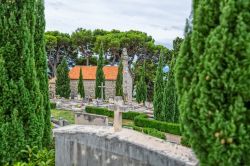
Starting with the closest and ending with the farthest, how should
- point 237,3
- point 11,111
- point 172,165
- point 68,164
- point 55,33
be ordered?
point 237,3 < point 172,165 < point 68,164 < point 11,111 < point 55,33

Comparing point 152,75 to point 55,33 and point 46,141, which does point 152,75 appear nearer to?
point 55,33

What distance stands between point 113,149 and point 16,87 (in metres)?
3.86

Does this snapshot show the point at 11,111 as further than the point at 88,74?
No

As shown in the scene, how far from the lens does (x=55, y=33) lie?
215 ft

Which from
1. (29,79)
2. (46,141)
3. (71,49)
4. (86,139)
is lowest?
(46,141)

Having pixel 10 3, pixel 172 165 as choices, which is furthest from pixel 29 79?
pixel 172 165

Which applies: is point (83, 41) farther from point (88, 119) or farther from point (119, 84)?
point (88, 119)

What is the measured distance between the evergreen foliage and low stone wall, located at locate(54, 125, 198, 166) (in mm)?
1144

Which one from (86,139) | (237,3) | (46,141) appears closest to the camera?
(237,3)

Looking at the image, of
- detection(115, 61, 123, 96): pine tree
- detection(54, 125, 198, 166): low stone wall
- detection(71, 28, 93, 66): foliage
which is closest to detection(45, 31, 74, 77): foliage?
detection(71, 28, 93, 66): foliage

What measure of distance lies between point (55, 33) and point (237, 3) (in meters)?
63.7

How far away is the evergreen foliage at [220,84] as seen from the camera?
3.80m

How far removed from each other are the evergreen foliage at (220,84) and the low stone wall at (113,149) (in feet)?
3.75

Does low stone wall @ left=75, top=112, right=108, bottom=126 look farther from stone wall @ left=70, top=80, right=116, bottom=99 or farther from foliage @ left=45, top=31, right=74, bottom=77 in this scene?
foliage @ left=45, top=31, right=74, bottom=77
